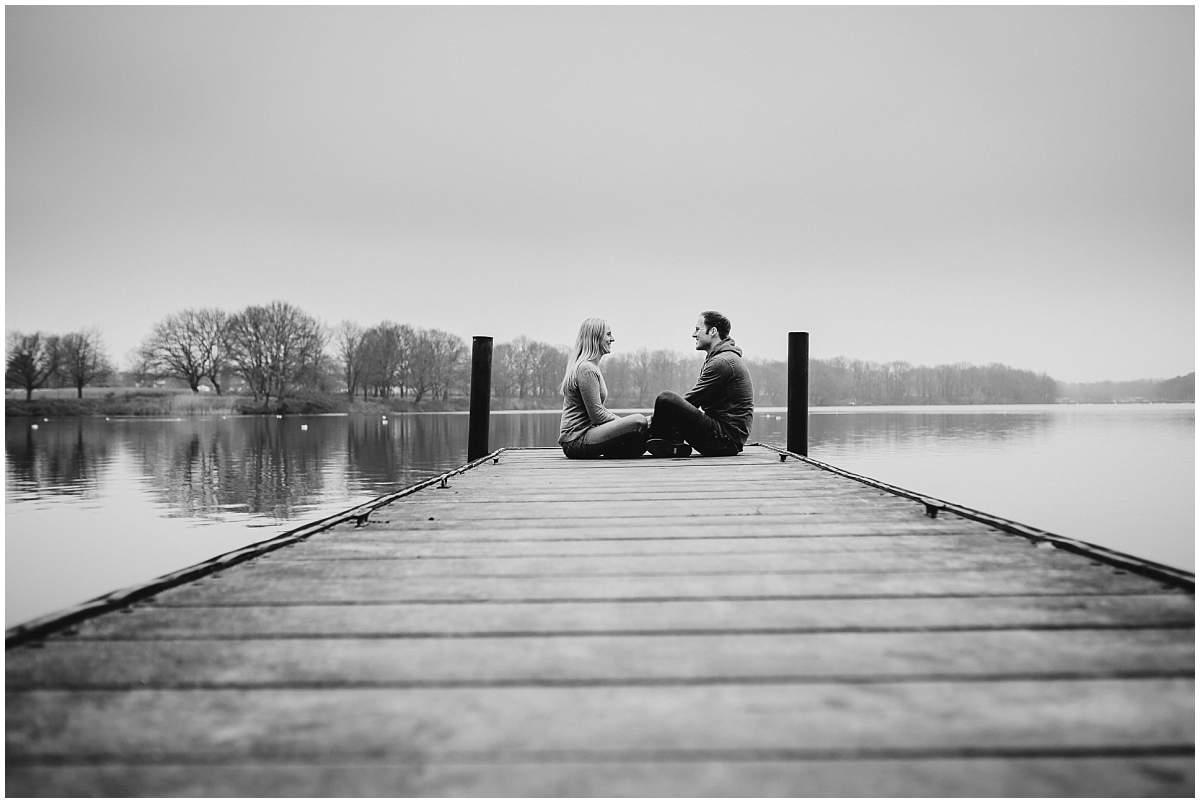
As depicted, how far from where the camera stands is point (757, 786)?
4.19 ft

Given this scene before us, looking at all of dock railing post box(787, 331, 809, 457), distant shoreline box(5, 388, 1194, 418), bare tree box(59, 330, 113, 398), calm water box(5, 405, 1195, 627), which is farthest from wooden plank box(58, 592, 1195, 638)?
bare tree box(59, 330, 113, 398)

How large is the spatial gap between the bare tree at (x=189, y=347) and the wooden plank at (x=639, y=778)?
71640mm

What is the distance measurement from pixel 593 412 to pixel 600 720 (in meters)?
5.73

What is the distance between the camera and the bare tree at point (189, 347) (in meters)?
63.7

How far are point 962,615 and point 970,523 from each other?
5.43 feet

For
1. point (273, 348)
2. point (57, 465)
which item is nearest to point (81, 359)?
point (273, 348)

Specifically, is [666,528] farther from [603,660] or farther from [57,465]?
[57,465]

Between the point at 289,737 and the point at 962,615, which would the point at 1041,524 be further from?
the point at 289,737

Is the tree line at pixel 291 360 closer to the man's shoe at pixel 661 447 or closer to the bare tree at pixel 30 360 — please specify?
the bare tree at pixel 30 360

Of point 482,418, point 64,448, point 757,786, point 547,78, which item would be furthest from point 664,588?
point 547,78

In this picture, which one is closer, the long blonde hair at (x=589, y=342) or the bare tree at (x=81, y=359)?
the long blonde hair at (x=589, y=342)

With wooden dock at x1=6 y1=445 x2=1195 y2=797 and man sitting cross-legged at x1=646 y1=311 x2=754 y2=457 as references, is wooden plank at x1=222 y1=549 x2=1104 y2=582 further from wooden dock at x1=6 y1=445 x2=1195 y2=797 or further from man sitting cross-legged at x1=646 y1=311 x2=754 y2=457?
man sitting cross-legged at x1=646 y1=311 x2=754 y2=457

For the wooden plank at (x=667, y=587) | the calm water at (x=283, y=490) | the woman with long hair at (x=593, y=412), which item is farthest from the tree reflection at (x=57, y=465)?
the wooden plank at (x=667, y=587)

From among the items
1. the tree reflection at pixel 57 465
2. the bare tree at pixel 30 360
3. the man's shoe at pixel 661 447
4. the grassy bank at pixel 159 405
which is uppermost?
the bare tree at pixel 30 360
